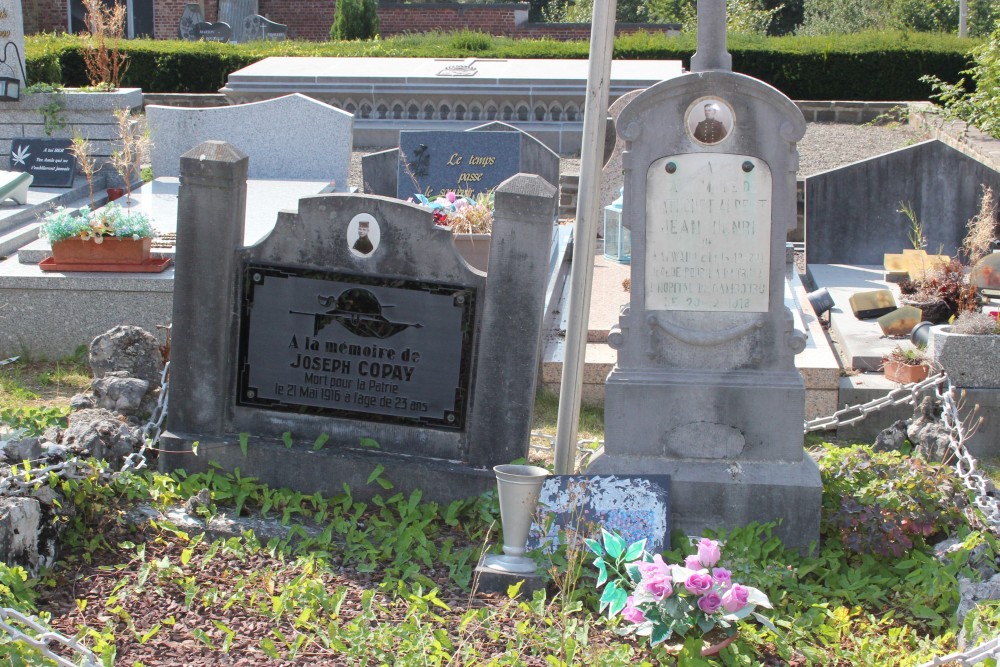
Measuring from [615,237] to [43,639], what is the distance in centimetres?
676

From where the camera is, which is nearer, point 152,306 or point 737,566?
point 737,566

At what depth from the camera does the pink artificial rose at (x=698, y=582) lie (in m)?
3.61

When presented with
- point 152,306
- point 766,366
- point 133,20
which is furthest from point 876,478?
point 133,20

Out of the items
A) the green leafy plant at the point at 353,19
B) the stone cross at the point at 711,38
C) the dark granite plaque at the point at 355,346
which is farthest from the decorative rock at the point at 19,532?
the green leafy plant at the point at 353,19

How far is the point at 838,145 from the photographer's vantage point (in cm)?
1642

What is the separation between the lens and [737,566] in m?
4.22

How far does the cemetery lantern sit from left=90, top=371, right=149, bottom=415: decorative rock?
4.62m

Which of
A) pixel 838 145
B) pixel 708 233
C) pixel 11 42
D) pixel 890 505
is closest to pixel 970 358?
pixel 890 505

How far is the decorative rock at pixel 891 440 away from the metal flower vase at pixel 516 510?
87.3 inches

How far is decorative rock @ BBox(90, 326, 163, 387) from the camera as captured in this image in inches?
243

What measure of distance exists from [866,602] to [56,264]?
563 centimetres

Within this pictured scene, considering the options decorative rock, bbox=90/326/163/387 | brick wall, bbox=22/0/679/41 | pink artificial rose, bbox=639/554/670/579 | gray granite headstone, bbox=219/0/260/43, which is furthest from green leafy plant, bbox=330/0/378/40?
pink artificial rose, bbox=639/554/670/579

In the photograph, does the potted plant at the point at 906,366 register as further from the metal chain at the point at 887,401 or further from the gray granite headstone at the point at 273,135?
the gray granite headstone at the point at 273,135

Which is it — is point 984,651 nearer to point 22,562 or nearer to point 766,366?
point 766,366
